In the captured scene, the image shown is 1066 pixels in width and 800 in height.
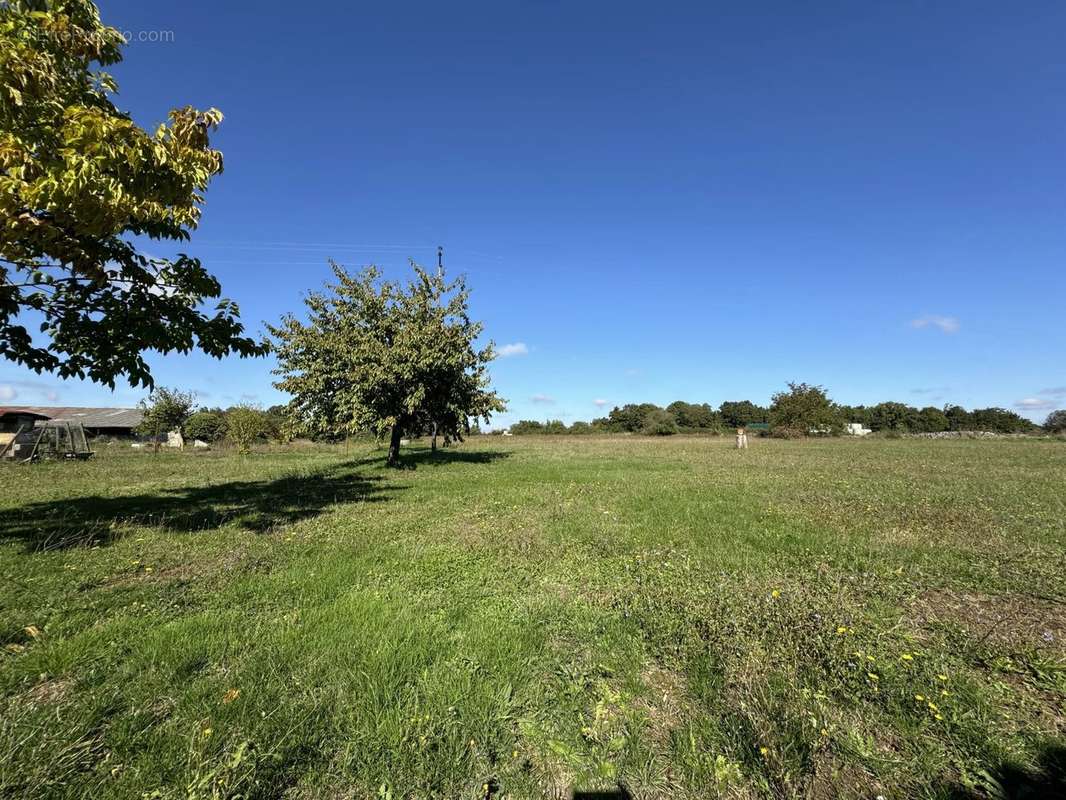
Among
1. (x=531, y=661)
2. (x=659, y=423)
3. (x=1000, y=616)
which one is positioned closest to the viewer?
(x=531, y=661)

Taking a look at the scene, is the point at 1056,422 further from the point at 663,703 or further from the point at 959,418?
the point at 663,703

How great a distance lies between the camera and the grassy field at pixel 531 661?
8.79ft

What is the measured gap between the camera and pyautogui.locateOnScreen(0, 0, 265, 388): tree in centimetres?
492

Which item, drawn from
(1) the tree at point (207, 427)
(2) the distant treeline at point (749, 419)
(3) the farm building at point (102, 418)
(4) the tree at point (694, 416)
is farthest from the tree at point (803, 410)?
(3) the farm building at point (102, 418)

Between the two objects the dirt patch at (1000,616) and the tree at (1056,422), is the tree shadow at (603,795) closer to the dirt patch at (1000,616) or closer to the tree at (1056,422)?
the dirt patch at (1000,616)

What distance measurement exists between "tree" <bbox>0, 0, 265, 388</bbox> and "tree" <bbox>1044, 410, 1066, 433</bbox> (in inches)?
4597

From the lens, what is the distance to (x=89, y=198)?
4949mm

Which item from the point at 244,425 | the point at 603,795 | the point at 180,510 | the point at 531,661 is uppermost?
the point at 244,425

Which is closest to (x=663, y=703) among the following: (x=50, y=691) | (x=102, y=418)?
(x=50, y=691)

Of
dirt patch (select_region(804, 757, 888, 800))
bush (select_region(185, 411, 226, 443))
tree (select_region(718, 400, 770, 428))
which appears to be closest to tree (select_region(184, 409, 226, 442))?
bush (select_region(185, 411, 226, 443))

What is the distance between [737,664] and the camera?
382 centimetres

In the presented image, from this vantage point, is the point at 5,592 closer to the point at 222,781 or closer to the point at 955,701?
the point at 222,781

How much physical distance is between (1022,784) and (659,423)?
98556 mm

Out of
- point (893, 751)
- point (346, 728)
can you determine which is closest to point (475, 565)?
point (346, 728)
